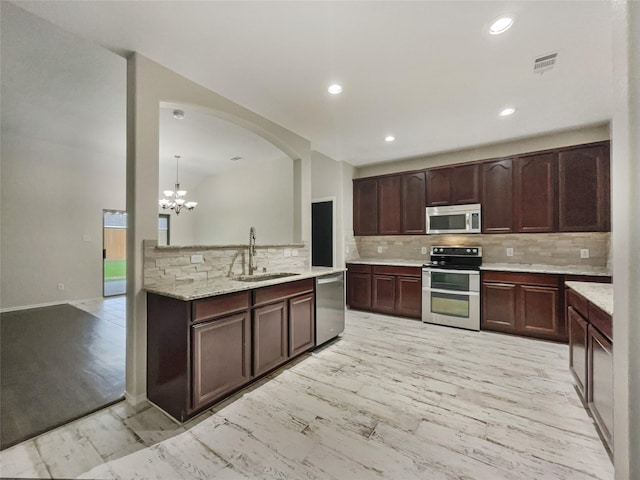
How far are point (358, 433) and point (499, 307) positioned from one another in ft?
9.95

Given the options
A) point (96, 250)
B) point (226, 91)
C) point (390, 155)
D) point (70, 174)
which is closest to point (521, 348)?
point (390, 155)

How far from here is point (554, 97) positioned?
2934mm

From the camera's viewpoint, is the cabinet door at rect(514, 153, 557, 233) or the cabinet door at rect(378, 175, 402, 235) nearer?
the cabinet door at rect(514, 153, 557, 233)

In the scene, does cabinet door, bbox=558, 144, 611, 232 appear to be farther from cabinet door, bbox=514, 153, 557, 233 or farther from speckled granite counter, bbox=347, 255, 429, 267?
speckled granite counter, bbox=347, 255, 429, 267

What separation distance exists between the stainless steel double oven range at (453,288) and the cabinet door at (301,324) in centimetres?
214

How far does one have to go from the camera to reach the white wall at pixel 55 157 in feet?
8.32

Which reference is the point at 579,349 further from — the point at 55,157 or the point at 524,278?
the point at 55,157

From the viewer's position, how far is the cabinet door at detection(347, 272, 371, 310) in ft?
16.3

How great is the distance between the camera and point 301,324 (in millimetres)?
3012

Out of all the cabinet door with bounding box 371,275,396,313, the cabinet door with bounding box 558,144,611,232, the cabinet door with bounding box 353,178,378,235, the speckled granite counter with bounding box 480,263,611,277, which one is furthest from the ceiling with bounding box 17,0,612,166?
the cabinet door with bounding box 371,275,396,313

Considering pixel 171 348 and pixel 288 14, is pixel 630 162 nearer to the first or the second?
pixel 288 14

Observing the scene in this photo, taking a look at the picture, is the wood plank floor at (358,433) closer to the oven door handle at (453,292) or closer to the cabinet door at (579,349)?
the cabinet door at (579,349)

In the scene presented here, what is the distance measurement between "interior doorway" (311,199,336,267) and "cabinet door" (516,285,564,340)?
3093 millimetres

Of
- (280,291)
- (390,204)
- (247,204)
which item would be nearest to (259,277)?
(280,291)
